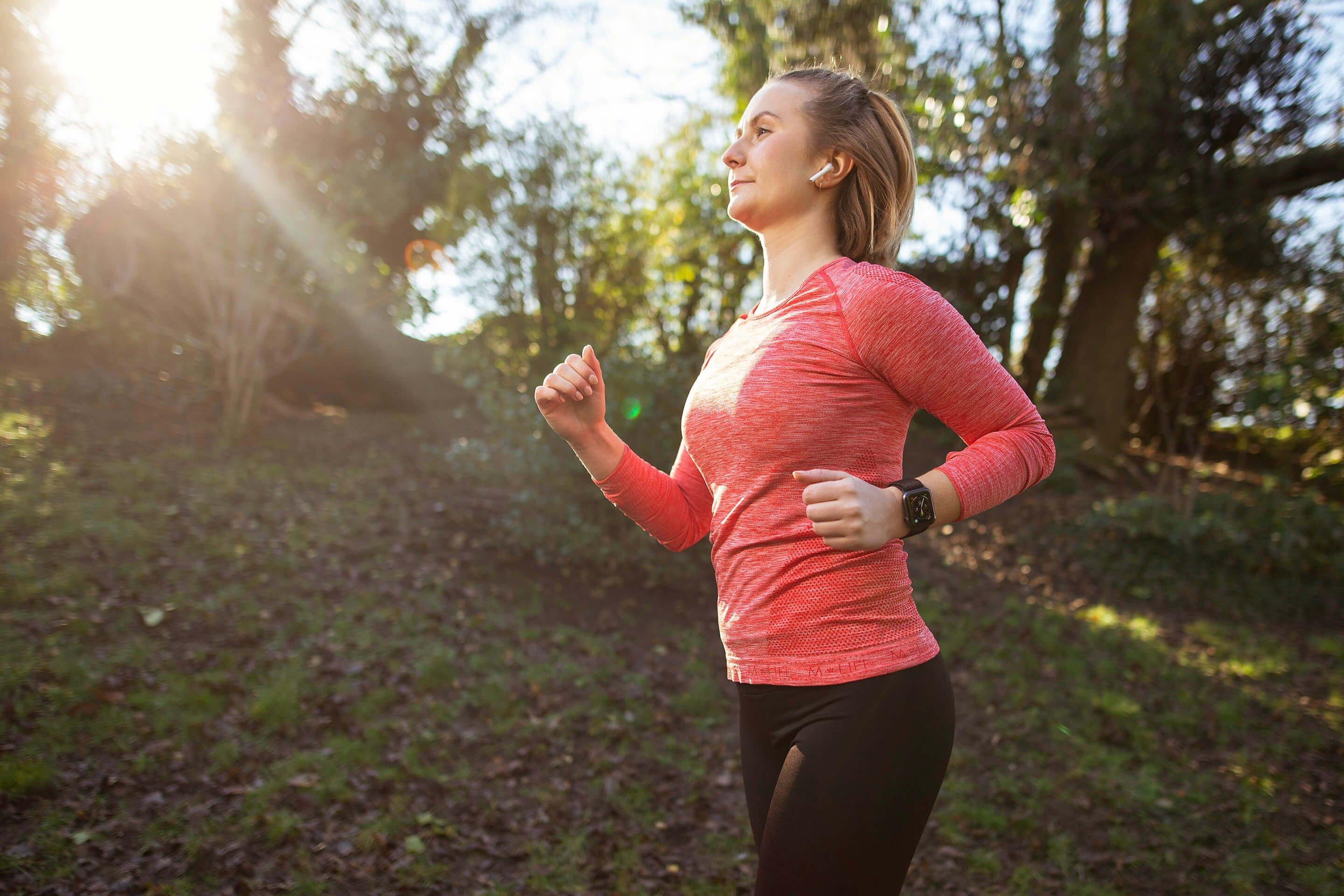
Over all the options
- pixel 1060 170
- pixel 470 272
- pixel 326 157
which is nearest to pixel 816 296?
pixel 1060 170

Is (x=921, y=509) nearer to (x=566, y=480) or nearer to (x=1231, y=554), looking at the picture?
(x=566, y=480)

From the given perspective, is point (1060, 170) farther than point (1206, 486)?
No

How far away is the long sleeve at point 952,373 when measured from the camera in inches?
54.2

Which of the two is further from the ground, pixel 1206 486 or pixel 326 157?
pixel 326 157

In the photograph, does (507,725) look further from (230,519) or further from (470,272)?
(470,272)

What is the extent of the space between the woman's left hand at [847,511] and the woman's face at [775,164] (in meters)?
0.72

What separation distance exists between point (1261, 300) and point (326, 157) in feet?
41.3

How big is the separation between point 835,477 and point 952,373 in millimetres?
335

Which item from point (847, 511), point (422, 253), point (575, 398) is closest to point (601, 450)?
point (575, 398)

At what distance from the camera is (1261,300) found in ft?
29.0

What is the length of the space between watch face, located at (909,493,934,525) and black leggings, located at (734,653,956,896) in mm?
320

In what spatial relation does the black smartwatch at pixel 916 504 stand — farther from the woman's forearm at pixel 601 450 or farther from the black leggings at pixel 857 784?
the woman's forearm at pixel 601 450

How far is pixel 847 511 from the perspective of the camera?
1216mm

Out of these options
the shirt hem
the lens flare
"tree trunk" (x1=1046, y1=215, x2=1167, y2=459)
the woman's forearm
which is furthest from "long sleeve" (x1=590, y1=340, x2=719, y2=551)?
the lens flare
